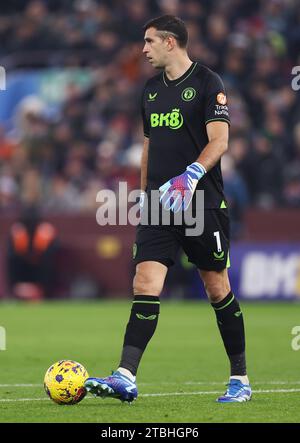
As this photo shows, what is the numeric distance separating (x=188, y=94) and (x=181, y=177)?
63 cm

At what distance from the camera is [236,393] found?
24.5ft

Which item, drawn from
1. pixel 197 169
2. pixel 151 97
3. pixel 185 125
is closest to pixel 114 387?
pixel 197 169

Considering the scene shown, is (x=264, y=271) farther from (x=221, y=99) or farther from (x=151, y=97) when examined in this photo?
(x=221, y=99)

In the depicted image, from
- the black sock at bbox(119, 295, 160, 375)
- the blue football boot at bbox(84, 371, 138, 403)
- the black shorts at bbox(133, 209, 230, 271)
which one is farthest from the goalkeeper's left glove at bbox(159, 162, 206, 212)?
the blue football boot at bbox(84, 371, 138, 403)

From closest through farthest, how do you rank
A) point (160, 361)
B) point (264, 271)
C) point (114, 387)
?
point (114, 387)
point (160, 361)
point (264, 271)

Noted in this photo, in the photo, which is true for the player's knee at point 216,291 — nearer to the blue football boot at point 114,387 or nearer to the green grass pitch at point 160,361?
the green grass pitch at point 160,361

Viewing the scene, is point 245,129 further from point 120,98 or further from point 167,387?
point 167,387

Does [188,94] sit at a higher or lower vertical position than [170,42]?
lower

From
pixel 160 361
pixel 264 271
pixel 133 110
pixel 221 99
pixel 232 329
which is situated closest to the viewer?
pixel 221 99


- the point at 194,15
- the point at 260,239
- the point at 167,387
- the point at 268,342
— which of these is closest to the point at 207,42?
the point at 194,15

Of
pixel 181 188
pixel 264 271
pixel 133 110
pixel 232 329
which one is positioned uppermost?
pixel 133 110

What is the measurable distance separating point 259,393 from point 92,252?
10890mm

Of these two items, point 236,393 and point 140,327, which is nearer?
point 140,327

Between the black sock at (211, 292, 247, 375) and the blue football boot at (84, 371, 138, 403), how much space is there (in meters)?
0.82
